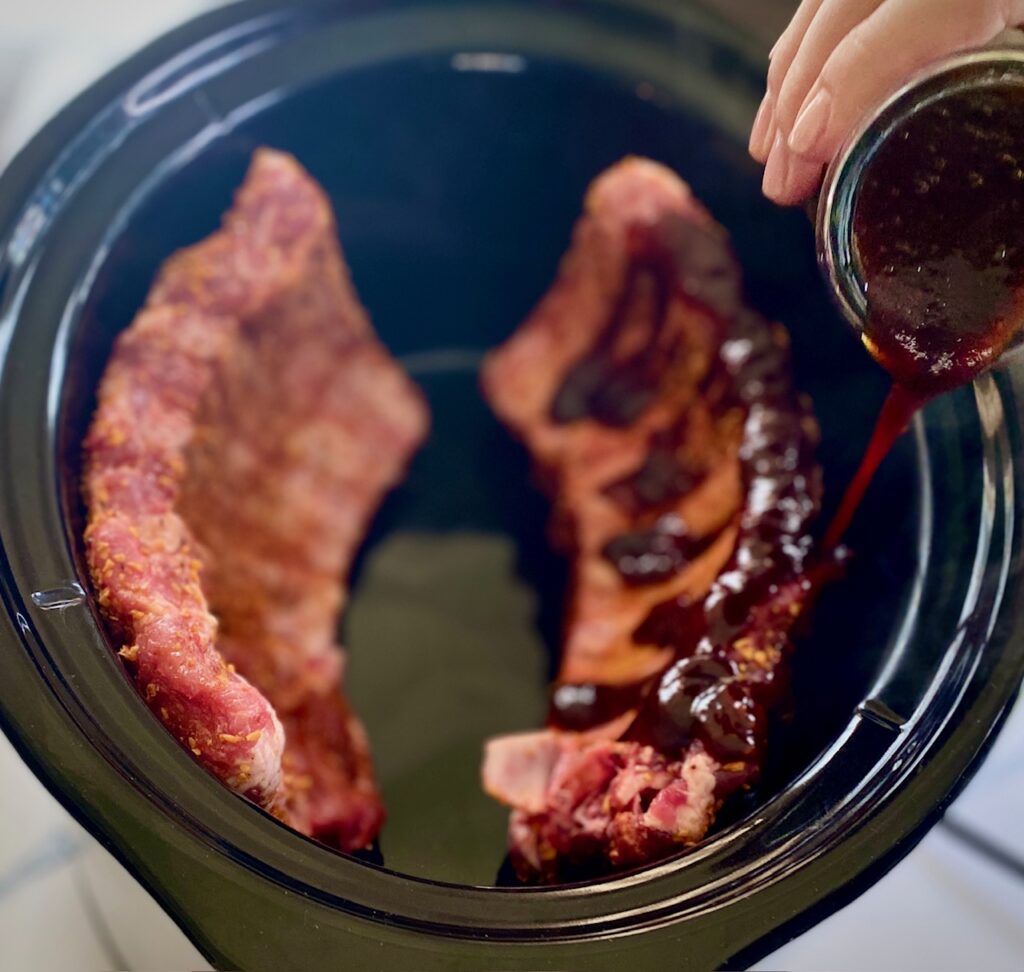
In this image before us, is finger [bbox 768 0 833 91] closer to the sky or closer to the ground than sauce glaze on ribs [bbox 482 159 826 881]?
closer to the sky

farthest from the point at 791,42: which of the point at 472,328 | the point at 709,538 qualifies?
the point at 472,328

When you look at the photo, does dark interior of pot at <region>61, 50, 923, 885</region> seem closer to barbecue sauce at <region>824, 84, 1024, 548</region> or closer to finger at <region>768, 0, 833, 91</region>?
barbecue sauce at <region>824, 84, 1024, 548</region>

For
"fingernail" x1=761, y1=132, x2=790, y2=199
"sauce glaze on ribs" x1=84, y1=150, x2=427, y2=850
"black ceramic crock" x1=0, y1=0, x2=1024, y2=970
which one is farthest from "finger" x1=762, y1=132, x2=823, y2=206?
"sauce glaze on ribs" x1=84, y1=150, x2=427, y2=850

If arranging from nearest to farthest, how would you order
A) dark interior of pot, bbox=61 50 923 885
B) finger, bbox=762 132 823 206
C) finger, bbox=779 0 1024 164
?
finger, bbox=779 0 1024 164, finger, bbox=762 132 823 206, dark interior of pot, bbox=61 50 923 885

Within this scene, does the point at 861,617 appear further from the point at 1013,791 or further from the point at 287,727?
the point at 287,727

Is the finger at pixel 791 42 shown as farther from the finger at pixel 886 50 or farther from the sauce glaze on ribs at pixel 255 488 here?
the sauce glaze on ribs at pixel 255 488

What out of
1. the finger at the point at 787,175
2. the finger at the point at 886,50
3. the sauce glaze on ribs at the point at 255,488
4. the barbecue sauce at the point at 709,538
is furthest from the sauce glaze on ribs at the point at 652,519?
the finger at the point at 886,50

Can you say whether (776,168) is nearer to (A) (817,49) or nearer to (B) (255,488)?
(A) (817,49)
